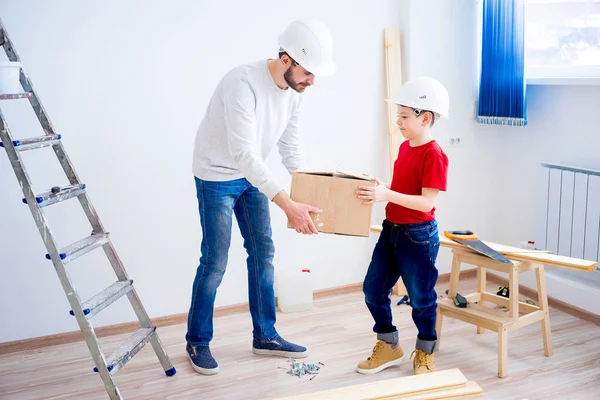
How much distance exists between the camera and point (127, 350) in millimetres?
2727

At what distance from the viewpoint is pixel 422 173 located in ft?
8.72

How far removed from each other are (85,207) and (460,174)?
2.28 meters

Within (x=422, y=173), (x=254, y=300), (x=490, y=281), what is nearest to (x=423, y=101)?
(x=422, y=173)

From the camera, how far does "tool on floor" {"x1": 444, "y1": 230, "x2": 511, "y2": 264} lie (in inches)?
113

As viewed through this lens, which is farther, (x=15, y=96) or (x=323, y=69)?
(x=15, y=96)

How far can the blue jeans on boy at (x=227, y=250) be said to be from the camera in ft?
9.43

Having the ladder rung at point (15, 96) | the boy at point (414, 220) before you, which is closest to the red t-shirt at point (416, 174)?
the boy at point (414, 220)

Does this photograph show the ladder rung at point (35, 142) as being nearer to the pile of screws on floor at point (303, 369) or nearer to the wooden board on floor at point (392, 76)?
the pile of screws on floor at point (303, 369)

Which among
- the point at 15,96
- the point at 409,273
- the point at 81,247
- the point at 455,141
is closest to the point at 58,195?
the point at 81,247

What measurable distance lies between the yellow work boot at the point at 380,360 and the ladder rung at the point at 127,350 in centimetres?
94

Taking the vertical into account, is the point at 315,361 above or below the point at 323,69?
below

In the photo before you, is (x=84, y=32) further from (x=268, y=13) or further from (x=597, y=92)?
Result: (x=597, y=92)

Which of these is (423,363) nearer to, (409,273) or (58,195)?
(409,273)

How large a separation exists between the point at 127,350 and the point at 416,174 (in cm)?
138
